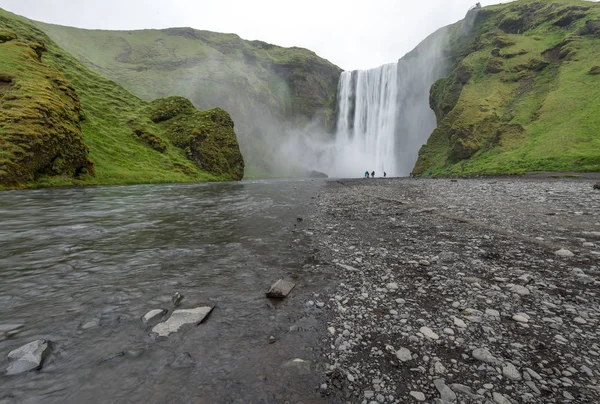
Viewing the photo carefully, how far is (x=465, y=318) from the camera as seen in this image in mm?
4395

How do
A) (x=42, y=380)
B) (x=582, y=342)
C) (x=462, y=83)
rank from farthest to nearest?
(x=462, y=83) < (x=582, y=342) < (x=42, y=380)

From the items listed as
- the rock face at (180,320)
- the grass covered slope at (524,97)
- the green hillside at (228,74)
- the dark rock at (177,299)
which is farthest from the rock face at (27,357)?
the green hillside at (228,74)

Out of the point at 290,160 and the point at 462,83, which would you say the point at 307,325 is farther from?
the point at 290,160

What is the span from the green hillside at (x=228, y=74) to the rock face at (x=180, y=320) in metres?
131

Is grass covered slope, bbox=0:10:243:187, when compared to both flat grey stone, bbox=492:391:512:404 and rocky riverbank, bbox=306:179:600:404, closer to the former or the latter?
rocky riverbank, bbox=306:179:600:404

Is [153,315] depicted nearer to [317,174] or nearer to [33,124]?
[33,124]

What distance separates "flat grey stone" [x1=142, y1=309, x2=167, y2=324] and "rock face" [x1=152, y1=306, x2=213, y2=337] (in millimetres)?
223

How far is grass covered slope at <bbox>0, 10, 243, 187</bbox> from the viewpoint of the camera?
106 ft

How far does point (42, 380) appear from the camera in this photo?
3.12 metres

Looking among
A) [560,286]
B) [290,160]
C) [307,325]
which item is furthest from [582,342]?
[290,160]

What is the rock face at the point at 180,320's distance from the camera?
13.8ft

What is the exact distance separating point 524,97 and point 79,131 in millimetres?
95019

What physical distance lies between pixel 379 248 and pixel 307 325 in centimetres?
484

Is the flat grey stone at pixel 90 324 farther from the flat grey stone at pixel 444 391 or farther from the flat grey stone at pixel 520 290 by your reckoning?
the flat grey stone at pixel 520 290
